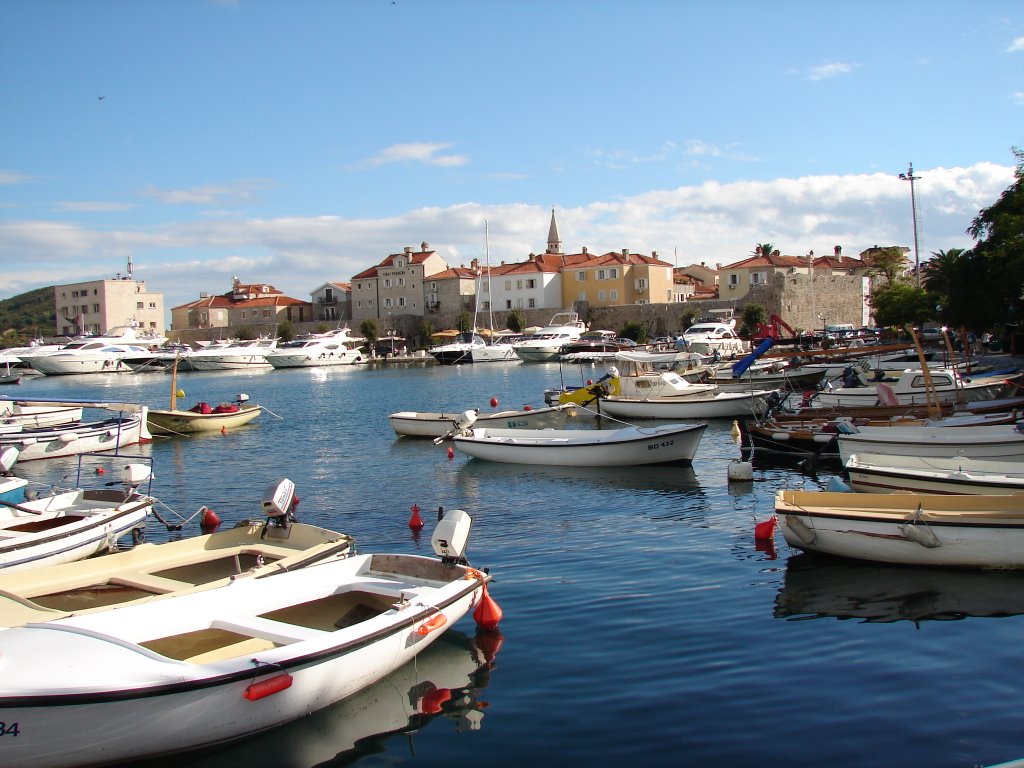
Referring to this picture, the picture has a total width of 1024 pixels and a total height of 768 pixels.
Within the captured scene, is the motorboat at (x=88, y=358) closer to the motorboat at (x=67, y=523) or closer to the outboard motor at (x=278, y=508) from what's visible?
the motorboat at (x=67, y=523)

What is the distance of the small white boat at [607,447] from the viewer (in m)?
21.6

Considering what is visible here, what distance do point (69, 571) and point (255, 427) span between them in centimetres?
2558

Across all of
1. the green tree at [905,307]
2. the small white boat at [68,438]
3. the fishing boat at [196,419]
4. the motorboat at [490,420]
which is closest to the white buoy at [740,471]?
the motorboat at [490,420]

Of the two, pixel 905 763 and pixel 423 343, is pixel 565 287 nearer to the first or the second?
pixel 423 343

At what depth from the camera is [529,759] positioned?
24.2ft

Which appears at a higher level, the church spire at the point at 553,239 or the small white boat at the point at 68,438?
the church spire at the point at 553,239

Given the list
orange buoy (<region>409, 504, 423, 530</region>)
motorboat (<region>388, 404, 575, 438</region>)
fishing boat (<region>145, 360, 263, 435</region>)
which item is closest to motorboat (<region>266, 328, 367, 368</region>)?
fishing boat (<region>145, 360, 263, 435</region>)

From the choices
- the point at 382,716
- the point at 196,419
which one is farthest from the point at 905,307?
the point at 382,716

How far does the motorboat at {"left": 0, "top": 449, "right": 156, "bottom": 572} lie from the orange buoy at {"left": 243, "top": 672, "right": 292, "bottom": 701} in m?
5.70

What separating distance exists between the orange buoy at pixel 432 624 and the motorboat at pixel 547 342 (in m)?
66.0

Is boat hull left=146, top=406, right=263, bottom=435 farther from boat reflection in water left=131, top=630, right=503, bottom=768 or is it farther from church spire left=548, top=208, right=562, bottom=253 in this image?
church spire left=548, top=208, right=562, bottom=253

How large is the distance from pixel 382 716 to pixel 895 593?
671 centimetres

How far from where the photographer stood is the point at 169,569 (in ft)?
35.7

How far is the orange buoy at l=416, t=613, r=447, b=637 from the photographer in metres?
8.95
